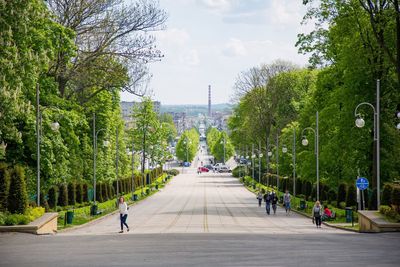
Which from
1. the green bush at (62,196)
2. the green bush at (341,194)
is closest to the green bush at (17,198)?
the green bush at (62,196)

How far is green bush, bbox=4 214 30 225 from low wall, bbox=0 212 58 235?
0.29 meters

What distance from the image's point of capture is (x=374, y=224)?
1400 inches

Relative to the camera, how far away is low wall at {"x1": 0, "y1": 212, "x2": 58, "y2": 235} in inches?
1277

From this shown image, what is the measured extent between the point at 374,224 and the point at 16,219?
603 inches

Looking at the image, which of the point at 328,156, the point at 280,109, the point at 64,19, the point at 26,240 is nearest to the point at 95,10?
the point at 64,19

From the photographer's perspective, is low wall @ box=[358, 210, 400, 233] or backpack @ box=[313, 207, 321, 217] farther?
backpack @ box=[313, 207, 321, 217]

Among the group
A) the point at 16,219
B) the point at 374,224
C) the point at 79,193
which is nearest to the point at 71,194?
the point at 79,193

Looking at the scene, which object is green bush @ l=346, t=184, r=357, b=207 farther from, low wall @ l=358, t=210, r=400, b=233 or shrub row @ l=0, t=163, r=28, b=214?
shrub row @ l=0, t=163, r=28, b=214

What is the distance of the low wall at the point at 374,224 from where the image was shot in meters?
34.3

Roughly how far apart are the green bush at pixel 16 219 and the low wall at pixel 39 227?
29 centimetres

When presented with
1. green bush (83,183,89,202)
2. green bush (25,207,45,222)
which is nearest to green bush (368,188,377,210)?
green bush (25,207,45,222)

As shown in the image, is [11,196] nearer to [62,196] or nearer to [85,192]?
[62,196]

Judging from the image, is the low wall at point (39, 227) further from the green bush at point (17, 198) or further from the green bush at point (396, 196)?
the green bush at point (396, 196)

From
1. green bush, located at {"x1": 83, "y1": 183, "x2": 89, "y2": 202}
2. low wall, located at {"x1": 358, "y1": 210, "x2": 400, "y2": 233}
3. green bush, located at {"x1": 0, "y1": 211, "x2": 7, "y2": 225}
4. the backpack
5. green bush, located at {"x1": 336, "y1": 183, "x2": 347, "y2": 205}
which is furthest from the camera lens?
green bush, located at {"x1": 83, "y1": 183, "x2": 89, "y2": 202}
